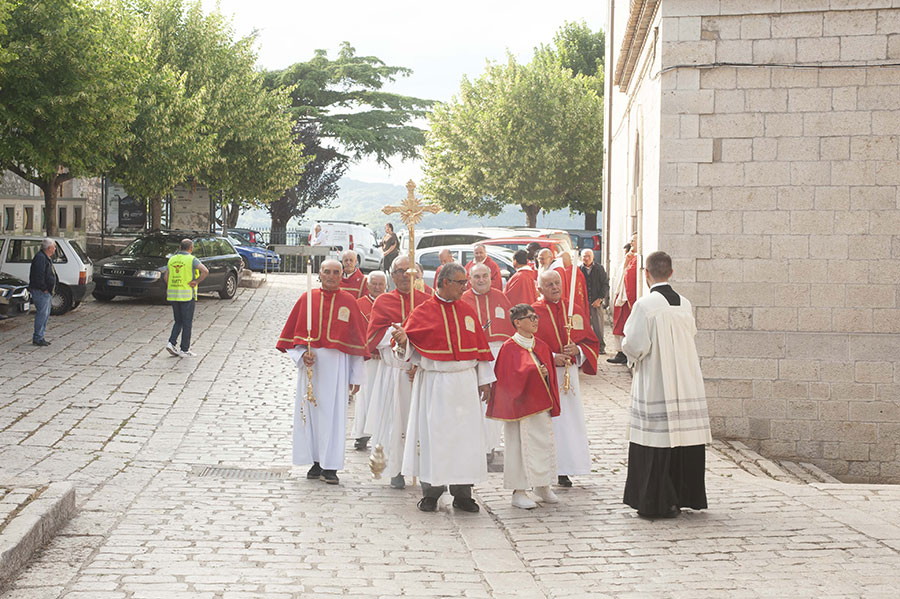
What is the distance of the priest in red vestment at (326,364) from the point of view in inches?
339

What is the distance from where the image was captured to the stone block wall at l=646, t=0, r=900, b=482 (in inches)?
450

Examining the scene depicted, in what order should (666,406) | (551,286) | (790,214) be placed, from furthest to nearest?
(790,214)
(551,286)
(666,406)

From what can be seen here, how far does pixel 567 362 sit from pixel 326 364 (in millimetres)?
1961

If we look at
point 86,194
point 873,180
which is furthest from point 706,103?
point 86,194

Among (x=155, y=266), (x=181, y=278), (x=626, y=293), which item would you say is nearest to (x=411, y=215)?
(x=626, y=293)

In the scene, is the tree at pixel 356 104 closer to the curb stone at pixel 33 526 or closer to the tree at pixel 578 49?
the tree at pixel 578 49

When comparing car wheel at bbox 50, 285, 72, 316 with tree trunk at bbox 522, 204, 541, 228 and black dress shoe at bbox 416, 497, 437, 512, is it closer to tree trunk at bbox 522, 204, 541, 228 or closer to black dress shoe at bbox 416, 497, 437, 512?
black dress shoe at bbox 416, 497, 437, 512

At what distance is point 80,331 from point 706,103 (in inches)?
445

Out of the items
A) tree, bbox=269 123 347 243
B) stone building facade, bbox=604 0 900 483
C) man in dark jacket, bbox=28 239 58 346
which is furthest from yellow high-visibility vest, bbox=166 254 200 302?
tree, bbox=269 123 347 243

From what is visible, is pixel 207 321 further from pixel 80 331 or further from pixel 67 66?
pixel 67 66

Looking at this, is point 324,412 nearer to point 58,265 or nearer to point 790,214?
point 790,214

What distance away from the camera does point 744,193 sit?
11.6 metres

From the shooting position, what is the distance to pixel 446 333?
7668mm

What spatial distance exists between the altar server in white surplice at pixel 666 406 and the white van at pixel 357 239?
29.8 metres
